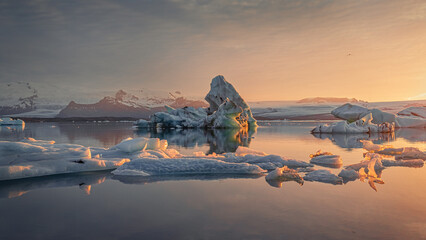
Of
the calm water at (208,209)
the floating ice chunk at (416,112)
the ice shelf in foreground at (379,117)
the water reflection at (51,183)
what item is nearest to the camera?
the calm water at (208,209)

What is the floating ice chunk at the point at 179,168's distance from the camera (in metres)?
5.69

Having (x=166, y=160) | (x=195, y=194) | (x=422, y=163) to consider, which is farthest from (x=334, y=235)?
(x=422, y=163)

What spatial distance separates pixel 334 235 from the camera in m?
2.59

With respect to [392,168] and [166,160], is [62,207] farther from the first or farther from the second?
[392,168]

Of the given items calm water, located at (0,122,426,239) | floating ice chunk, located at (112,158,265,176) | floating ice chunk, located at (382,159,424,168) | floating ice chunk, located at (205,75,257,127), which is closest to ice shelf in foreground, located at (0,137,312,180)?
floating ice chunk, located at (112,158,265,176)

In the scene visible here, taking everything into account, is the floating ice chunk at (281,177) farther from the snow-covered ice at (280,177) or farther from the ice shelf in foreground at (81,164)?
the ice shelf in foreground at (81,164)

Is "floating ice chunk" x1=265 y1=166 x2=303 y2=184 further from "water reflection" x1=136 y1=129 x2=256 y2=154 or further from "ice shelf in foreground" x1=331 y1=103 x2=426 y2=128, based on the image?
"ice shelf in foreground" x1=331 y1=103 x2=426 y2=128

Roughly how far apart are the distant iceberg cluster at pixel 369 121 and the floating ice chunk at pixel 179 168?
1892 cm

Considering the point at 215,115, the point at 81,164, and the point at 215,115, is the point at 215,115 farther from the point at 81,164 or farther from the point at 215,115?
the point at 81,164

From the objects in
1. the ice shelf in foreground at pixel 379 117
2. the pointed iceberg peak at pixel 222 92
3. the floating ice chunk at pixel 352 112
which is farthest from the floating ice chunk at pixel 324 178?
the pointed iceberg peak at pixel 222 92

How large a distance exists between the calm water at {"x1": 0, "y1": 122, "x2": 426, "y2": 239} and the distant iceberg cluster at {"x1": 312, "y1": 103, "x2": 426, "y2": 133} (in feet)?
62.0

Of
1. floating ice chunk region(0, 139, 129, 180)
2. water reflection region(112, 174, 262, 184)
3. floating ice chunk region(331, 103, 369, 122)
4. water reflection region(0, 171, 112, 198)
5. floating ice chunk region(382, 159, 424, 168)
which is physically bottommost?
floating ice chunk region(382, 159, 424, 168)

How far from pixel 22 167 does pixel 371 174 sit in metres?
6.72

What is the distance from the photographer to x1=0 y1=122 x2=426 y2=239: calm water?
268 cm
